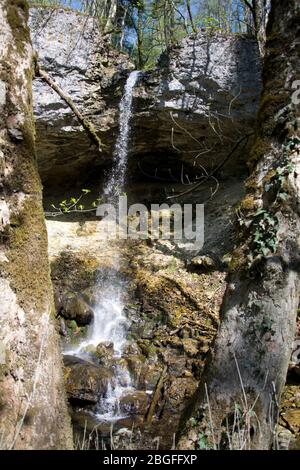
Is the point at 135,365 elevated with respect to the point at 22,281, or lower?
lower

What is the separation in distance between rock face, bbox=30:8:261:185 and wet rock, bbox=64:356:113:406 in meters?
4.55

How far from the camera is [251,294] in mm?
2775

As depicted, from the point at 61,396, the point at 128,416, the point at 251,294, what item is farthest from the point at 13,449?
the point at 128,416

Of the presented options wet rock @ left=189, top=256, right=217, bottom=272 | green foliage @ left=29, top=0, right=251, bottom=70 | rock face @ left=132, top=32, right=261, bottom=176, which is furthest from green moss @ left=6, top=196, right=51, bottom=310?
green foliage @ left=29, top=0, right=251, bottom=70

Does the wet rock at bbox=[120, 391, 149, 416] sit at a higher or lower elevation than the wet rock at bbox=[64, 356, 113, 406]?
lower

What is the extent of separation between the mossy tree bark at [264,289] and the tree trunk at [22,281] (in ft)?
2.85

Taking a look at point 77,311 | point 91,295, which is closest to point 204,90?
point 91,295

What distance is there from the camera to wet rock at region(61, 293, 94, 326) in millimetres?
7113

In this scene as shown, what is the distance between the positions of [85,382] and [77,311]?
74.0 inches

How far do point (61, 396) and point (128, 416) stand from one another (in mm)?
2625

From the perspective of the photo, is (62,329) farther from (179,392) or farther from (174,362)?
(179,392)

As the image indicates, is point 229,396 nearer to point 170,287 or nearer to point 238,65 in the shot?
point 170,287

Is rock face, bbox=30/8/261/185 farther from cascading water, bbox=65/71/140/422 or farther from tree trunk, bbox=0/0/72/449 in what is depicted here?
tree trunk, bbox=0/0/72/449
